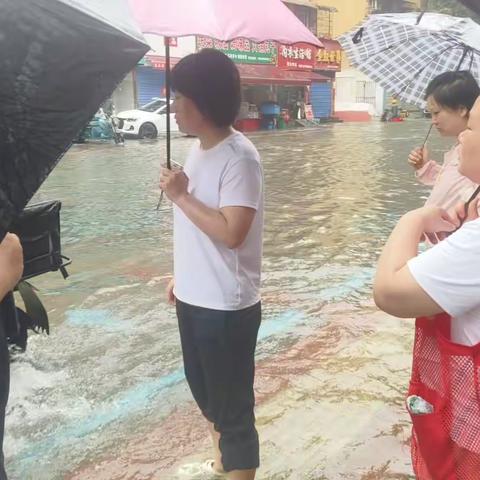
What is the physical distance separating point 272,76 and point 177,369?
25597mm

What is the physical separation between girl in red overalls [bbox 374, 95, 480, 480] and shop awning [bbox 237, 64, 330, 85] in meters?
24.6

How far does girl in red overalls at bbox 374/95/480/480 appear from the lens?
1.17 metres

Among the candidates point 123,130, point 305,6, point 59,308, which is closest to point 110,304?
point 59,308

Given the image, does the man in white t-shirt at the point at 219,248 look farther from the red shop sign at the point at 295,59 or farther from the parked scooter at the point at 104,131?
the red shop sign at the point at 295,59

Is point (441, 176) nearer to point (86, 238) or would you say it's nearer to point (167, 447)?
point (167, 447)

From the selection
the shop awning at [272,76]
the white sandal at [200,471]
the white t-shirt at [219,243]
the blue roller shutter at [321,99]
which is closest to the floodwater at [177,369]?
the white sandal at [200,471]

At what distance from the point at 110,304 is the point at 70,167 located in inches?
342

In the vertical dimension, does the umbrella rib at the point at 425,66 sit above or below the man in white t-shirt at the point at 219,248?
above

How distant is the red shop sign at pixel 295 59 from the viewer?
29188 millimetres

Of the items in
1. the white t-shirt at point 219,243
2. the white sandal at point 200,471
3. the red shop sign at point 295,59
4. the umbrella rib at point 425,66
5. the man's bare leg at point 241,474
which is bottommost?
the white sandal at point 200,471

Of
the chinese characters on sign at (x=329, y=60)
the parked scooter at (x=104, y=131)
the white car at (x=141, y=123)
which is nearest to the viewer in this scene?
the parked scooter at (x=104, y=131)

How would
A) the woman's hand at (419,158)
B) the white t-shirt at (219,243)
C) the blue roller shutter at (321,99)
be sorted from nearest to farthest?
the white t-shirt at (219,243) → the woman's hand at (419,158) → the blue roller shutter at (321,99)

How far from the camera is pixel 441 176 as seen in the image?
2.43 m

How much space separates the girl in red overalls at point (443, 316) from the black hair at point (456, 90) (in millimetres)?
1155
